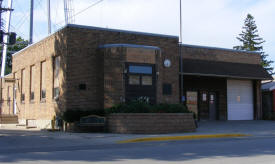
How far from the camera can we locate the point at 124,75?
2145 centimetres

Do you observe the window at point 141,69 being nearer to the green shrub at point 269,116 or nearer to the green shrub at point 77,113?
the green shrub at point 77,113

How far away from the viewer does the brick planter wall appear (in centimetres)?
1892

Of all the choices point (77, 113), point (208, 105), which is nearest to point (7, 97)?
point (77, 113)

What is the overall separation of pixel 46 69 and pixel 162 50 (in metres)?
7.50

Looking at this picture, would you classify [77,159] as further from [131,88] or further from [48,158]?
[131,88]

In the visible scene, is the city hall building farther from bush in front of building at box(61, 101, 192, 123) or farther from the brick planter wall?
the brick planter wall

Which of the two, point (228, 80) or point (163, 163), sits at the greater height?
point (228, 80)

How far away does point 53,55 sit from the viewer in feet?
76.4

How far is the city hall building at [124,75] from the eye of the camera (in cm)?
2141

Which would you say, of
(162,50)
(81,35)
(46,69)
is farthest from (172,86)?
(46,69)

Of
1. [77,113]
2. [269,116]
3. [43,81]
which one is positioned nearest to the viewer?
[77,113]

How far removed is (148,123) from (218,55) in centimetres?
1178

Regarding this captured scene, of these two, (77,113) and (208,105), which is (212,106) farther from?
(77,113)

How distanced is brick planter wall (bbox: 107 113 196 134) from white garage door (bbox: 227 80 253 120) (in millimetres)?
10726
